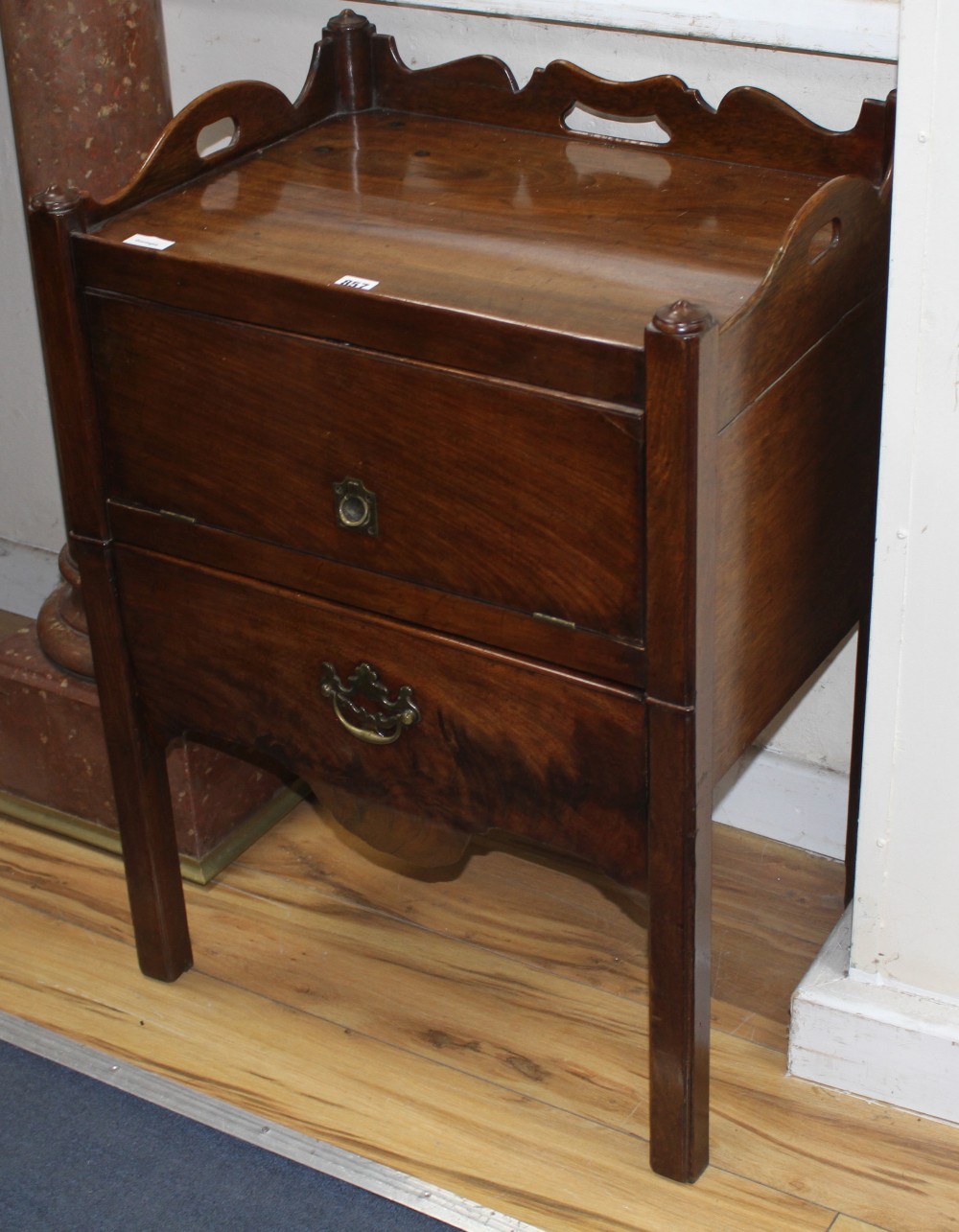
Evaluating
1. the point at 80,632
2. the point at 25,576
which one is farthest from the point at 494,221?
the point at 25,576

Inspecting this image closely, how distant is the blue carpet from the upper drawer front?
0.61 metres

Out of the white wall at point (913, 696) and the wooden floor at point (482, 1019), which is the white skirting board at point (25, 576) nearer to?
the wooden floor at point (482, 1019)

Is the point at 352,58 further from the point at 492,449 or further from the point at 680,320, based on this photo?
the point at 680,320

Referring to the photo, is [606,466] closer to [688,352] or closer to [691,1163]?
[688,352]

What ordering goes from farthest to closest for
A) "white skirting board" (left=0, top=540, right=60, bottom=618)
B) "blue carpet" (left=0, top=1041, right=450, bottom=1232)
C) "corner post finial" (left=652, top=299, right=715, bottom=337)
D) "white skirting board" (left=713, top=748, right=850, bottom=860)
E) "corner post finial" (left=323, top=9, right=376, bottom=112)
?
"white skirting board" (left=0, top=540, right=60, bottom=618) → "white skirting board" (left=713, top=748, right=850, bottom=860) → "corner post finial" (left=323, top=9, right=376, bottom=112) → "blue carpet" (left=0, top=1041, right=450, bottom=1232) → "corner post finial" (left=652, top=299, right=715, bottom=337)

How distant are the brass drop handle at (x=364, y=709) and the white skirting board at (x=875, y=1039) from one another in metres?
0.50

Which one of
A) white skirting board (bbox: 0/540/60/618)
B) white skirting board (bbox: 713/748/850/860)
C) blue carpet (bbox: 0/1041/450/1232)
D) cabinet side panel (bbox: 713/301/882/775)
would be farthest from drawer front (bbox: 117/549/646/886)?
white skirting board (bbox: 0/540/60/618)

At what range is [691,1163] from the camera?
155 cm

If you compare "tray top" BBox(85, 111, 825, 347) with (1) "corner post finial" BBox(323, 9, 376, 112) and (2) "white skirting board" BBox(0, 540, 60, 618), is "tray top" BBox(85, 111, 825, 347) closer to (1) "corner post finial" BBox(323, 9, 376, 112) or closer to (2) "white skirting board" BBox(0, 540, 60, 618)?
(1) "corner post finial" BBox(323, 9, 376, 112)

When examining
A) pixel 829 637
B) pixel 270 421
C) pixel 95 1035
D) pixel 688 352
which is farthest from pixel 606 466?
pixel 95 1035

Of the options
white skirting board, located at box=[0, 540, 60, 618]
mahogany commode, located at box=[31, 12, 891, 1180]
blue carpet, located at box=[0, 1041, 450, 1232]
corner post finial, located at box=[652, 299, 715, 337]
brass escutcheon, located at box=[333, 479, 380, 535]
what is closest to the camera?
corner post finial, located at box=[652, 299, 715, 337]

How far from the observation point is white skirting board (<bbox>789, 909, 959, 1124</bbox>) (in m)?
1.59

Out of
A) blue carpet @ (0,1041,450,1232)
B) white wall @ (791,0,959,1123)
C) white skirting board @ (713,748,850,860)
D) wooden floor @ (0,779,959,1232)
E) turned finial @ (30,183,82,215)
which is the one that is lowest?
blue carpet @ (0,1041,450,1232)

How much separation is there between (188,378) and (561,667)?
16.0 inches
